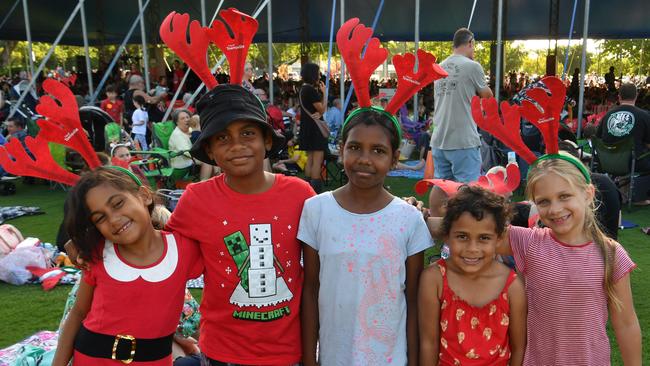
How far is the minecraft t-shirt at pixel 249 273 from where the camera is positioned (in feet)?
6.07

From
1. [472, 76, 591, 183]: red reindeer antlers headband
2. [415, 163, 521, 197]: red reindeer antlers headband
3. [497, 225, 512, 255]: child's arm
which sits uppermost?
[472, 76, 591, 183]: red reindeer antlers headband

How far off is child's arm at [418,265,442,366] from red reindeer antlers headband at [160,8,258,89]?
100 centimetres

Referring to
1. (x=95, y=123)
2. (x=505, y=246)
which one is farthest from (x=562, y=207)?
(x=95, y=123)

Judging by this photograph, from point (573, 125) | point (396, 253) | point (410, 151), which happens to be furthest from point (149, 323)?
point (573, 125)

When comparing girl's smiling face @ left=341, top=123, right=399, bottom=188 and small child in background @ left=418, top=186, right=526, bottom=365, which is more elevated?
girl's smiling face @ left=341, top=123, right=399, bottom=188

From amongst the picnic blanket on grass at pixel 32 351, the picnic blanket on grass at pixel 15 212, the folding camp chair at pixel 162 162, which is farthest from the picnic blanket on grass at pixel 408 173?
the picnic blanket on grass at pixel 32 351

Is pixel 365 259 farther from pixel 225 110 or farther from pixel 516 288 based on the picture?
pixel 225 110

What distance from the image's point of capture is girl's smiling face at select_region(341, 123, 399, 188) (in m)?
1.83

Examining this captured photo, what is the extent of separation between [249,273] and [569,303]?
3.66 ft

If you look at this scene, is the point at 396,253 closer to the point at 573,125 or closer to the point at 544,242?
the point at 544,242

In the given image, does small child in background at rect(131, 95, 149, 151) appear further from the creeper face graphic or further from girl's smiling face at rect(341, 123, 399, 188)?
girl's smiling face at rect(341, 123, 399, 188)

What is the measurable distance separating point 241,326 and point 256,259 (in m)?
0.23

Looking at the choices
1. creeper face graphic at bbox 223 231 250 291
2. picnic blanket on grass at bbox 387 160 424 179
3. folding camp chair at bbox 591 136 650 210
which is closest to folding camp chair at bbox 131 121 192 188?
picnic blanket on grass at bbox 387 160 424 179

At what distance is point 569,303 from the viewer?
73.6 inches
